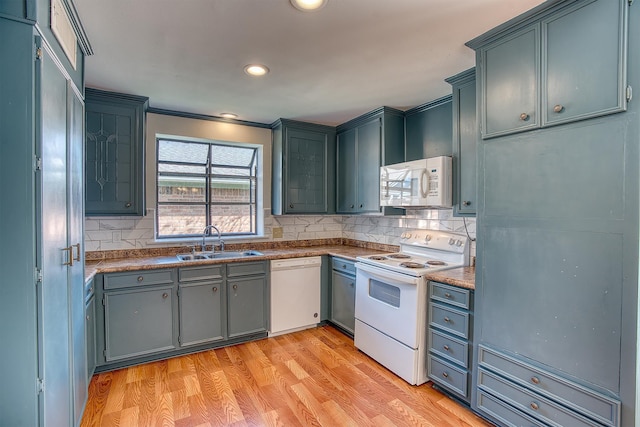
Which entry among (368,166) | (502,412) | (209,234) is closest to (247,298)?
(209,234)

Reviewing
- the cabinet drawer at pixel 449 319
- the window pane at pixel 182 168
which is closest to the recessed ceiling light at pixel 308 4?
the cabinet drawer at pixel 449 319

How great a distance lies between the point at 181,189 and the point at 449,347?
123 inches

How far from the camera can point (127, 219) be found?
3.20 meters

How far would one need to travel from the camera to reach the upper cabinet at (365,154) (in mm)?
3252

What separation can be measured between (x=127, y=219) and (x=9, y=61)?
2.29 m

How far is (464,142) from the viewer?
8.30ft

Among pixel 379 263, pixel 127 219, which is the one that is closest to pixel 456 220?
pixel 379 263

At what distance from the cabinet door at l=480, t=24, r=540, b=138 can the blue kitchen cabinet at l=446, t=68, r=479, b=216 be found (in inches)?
17.4

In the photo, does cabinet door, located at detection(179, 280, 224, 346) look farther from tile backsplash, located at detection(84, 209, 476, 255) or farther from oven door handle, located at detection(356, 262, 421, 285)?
oven door handle, located at detection(356, 262, 421, 285)

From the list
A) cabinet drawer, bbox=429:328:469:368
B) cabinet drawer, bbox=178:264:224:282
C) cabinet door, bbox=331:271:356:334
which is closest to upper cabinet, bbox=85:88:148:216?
cabinet drawer, bbox=178:264:224:282

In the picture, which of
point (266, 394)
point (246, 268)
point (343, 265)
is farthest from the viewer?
point (343, 265)

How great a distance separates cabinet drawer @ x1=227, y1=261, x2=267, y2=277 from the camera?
3.13 meters

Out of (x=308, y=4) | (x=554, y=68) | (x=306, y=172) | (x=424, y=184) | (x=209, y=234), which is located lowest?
(x=209, y=234)

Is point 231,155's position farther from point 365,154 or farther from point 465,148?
point 465,148
